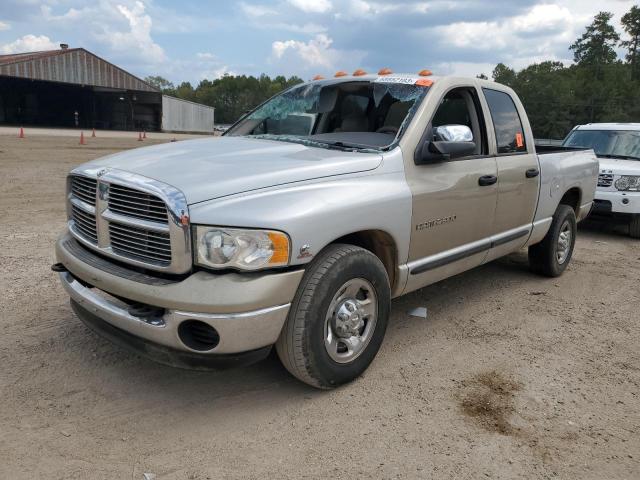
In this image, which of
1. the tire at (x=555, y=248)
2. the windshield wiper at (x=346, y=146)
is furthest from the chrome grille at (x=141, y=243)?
the tire at (x=555, y=248)

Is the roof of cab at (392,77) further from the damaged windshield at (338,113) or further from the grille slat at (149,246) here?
the grille slat at (149,246)

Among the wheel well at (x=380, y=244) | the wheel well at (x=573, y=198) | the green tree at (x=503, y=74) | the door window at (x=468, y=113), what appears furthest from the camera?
the green tree at (x=503, y=74)

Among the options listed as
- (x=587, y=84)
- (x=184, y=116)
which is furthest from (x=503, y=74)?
(x=184, y=116)

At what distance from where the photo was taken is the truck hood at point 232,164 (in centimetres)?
279

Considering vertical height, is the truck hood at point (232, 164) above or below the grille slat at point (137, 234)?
above

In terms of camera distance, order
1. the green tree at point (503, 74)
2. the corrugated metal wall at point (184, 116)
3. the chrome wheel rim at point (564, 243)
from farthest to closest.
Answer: the green tree at point (503, 74), the corrugated metal wall at point (184, 116), the chrome wheel rim at point (564, 243)

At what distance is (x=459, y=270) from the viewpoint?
4.18 meters

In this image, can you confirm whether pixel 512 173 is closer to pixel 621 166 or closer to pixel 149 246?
pixel 149 246

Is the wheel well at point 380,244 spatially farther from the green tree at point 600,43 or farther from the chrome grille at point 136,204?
the green tree at point 600,43

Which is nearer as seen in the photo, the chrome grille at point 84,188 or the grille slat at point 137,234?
the grille slat at point 137,234

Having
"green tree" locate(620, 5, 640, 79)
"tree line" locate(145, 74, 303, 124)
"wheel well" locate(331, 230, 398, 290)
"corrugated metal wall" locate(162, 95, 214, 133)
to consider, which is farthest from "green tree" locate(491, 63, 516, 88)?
"wheel well" locate(331, 230, 398, 290)

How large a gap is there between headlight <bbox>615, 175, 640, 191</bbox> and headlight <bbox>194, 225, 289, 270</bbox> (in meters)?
7.25

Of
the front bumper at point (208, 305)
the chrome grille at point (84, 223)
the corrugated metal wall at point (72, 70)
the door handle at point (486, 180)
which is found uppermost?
the corrugated metal wall at point (72, 70)

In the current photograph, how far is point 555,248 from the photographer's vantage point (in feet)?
18.5
